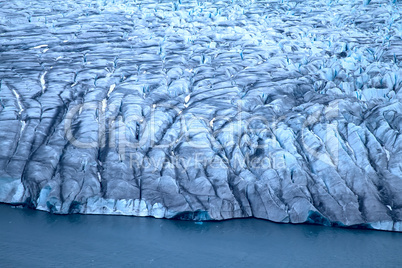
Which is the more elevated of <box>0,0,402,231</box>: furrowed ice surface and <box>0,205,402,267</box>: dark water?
<box>0,0,402,231</box>: furrowed ice surface

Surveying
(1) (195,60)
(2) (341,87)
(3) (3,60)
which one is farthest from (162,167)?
(3) (3,60)

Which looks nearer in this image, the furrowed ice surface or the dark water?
the dark water

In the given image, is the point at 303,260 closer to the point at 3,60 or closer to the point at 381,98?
the point at 381,98

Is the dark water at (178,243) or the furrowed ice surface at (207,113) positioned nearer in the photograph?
the dark water at (178,243)

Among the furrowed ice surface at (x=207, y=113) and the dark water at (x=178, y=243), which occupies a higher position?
the furrowed ice surface at (x=207, y=113)
